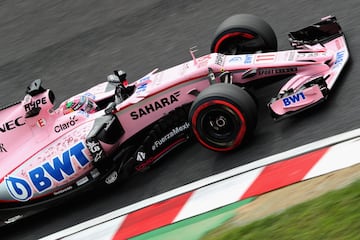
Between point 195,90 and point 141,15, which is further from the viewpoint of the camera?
point 141,15

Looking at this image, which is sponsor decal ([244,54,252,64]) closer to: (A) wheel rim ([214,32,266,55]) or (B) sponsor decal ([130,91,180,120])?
(A) wheel rim ([214,32,266,55])

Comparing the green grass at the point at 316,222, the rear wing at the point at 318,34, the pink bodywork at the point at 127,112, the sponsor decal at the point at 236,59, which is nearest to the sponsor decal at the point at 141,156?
the pink bodywork at the point at 127,112

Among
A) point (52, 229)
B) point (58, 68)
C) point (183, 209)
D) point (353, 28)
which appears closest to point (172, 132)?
point (183, 209)

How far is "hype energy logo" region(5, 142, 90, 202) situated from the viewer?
6.94 m

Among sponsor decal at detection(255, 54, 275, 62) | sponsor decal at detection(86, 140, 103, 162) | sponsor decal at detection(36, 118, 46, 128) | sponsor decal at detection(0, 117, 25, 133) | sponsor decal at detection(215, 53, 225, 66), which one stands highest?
sponsor decal at detection(0, 117, 25, 133)

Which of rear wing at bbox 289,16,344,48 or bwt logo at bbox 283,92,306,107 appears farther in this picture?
rear wing at bbox 289,16,344,48

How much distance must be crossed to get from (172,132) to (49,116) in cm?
133

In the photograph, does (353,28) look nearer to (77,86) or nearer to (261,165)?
(261,165)

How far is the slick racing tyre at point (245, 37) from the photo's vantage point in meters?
7.36

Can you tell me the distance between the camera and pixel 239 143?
6.54 metres

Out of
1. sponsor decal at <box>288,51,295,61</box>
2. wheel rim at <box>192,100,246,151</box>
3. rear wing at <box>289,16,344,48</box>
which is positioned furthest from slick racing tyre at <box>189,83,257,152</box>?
rear wing at <box>289,16,344,48</box>

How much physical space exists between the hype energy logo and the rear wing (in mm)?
2597

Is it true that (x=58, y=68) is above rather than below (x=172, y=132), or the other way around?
above

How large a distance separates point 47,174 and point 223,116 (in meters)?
1.90
